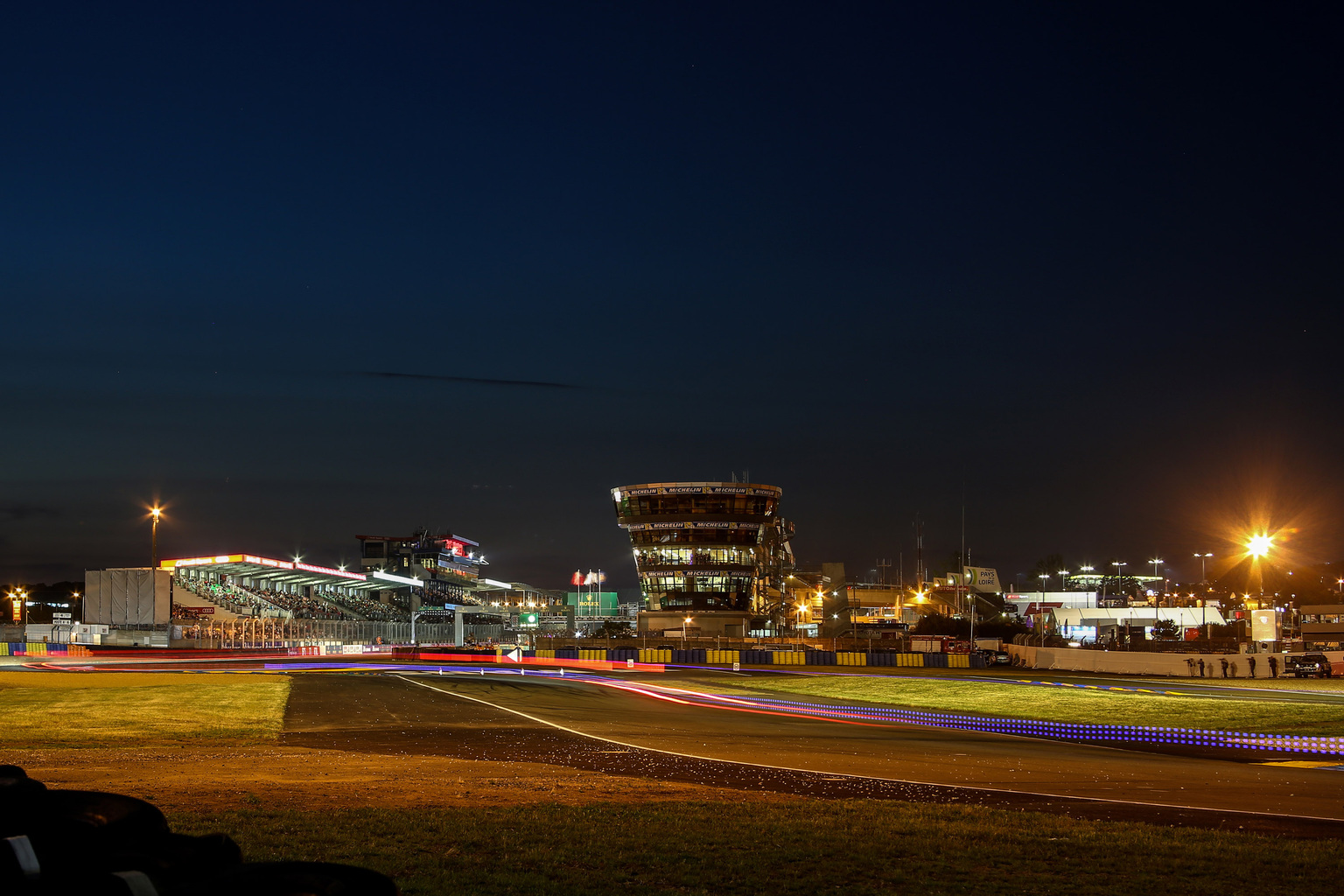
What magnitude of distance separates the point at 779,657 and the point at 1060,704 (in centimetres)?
3511

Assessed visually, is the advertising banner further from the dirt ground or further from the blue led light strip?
the dirt ground

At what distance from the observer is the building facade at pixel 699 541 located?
14350cm

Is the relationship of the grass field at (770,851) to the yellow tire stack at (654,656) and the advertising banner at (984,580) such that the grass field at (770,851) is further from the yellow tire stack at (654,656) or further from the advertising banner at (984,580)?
the advertising banner at (984,580)

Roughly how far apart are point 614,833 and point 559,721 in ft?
58.1

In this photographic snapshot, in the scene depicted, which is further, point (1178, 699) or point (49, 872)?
point (1178, 699)

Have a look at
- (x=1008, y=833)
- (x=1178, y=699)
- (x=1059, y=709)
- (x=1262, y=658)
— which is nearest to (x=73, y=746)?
(x=1008, y=833)

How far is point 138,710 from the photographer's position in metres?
29.0

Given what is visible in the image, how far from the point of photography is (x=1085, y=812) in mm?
13625

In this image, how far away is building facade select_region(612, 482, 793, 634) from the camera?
14350 cm

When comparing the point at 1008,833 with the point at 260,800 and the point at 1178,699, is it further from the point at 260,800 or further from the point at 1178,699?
the point at 1178,699

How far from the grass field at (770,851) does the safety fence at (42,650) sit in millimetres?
67452

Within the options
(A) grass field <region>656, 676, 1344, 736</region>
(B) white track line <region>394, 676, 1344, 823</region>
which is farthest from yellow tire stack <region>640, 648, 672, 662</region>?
(B) white track line <region>394, 676, 1344, 823</region>

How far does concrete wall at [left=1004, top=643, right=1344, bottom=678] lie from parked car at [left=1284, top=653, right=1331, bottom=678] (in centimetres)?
42

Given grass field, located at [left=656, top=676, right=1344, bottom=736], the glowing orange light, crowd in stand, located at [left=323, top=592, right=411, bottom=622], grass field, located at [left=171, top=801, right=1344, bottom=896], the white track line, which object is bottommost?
crowd in stand, located at [left=323, top=592, right=411, bottom=622]
